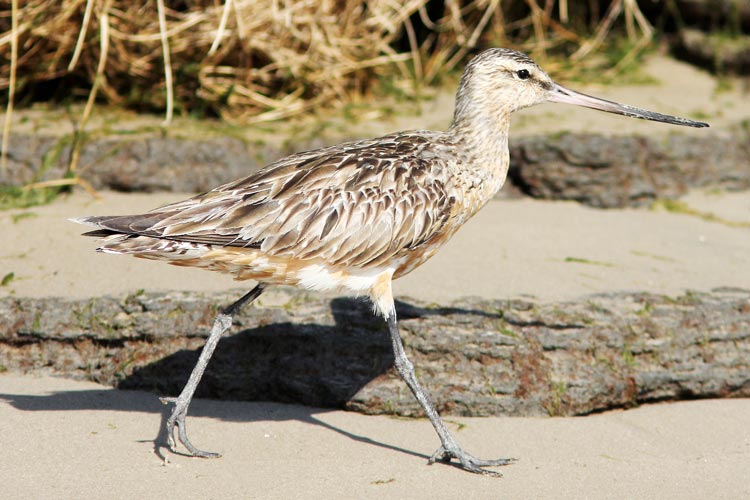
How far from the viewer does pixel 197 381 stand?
14.9 feet

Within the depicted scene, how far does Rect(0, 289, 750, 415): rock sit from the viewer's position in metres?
4.98

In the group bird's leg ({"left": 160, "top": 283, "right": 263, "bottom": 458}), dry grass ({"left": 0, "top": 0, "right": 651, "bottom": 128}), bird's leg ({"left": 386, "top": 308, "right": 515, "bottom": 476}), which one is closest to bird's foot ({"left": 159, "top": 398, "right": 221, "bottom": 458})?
bird's leg ({"left": 160, "top": 283, "right": 263, "bottom": 458})

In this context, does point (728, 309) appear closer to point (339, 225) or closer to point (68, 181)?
point (339, 225)

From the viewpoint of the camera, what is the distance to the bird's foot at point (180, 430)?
439cm

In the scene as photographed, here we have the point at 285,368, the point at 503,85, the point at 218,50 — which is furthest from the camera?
the point at 218,50

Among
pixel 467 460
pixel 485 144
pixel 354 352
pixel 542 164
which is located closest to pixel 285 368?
pixel 354 352

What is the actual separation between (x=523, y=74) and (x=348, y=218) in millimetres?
1278

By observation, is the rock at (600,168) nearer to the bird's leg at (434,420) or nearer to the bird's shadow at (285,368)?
the bird's shadow at (285,368)

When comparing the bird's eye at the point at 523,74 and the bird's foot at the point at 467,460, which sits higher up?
the bird's eye at the point at 523,74

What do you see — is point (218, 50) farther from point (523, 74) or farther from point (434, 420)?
point (434, 420)

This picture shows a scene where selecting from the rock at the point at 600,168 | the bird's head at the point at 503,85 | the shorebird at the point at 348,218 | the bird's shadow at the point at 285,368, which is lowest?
the bird's shadow at the point at 285,368

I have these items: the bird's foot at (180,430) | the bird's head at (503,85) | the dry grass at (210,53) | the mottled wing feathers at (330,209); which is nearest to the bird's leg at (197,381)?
the bird's foot at (180,430)

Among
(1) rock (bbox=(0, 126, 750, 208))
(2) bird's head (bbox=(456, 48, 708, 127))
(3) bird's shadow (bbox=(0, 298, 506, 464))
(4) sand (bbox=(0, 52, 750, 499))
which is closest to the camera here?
(4) sand (bbox=(0, 52, 750, 499))

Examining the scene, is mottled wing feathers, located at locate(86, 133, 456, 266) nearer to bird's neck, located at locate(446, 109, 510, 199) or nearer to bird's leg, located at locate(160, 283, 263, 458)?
bird's neck, located at locate(446, 109, 510, 199)
